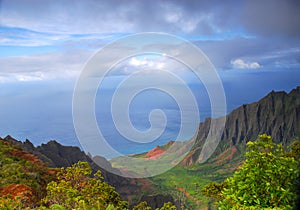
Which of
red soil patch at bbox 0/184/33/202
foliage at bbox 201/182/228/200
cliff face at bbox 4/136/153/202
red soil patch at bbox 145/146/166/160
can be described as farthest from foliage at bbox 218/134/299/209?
cliff face at bbox 4/136/153/202

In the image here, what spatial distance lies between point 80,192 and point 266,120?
12627 centimetres

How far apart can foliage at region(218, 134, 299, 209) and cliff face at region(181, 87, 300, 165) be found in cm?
10822

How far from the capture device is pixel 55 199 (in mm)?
12508

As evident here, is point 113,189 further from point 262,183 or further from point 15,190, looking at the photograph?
point 262,183

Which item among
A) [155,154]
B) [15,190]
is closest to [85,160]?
[155,154]

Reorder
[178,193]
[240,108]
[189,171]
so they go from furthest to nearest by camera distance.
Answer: [240,108] < [189,171] < [178,193]

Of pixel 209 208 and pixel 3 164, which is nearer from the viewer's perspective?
pixel 3 164

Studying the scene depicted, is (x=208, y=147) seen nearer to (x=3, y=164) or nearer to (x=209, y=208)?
(x=209, y=208)

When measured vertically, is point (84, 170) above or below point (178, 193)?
above

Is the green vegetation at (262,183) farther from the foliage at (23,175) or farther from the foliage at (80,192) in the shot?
the foliage at (23,175)

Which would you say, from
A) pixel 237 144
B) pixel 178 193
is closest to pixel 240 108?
pixel 237 144

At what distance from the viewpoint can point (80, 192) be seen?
1311cm

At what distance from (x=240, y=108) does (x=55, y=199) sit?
132896mm

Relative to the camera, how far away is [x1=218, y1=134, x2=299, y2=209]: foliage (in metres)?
8.56
